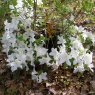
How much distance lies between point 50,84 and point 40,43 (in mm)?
433

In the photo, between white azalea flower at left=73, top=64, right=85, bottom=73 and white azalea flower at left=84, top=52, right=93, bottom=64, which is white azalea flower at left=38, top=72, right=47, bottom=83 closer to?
white azalea flower at left=73, top=64, right=85, bottom=73

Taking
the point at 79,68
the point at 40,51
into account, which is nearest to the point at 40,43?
the point at 40,51

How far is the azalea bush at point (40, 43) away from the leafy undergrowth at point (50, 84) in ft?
0.22

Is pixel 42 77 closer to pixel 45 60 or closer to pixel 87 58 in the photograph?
pixel 45 60

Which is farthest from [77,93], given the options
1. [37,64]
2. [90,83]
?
[37,64]

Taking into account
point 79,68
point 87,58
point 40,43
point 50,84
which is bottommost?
point 50,84

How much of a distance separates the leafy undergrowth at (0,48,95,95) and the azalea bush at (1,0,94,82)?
68mm

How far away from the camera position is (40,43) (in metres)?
3.78

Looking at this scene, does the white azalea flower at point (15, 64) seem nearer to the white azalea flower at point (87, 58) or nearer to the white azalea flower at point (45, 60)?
A: the white azalea flower at point (45, 60)

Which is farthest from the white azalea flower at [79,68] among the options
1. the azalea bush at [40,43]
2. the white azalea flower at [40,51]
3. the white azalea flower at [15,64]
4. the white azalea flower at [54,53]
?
the white azalea flower at [15,64]

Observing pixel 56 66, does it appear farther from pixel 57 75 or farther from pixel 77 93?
pixel 77 93

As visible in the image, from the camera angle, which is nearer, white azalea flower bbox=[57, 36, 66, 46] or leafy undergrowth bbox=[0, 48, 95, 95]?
leafy undergrowth bbox=[0, 48, 95, 95]

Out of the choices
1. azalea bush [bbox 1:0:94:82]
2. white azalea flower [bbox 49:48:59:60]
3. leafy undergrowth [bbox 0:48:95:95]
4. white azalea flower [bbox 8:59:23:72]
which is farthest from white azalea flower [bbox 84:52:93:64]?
white azalea flower [bbox 8:59:23:72]

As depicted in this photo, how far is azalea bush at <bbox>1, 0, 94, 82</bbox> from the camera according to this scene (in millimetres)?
3721
